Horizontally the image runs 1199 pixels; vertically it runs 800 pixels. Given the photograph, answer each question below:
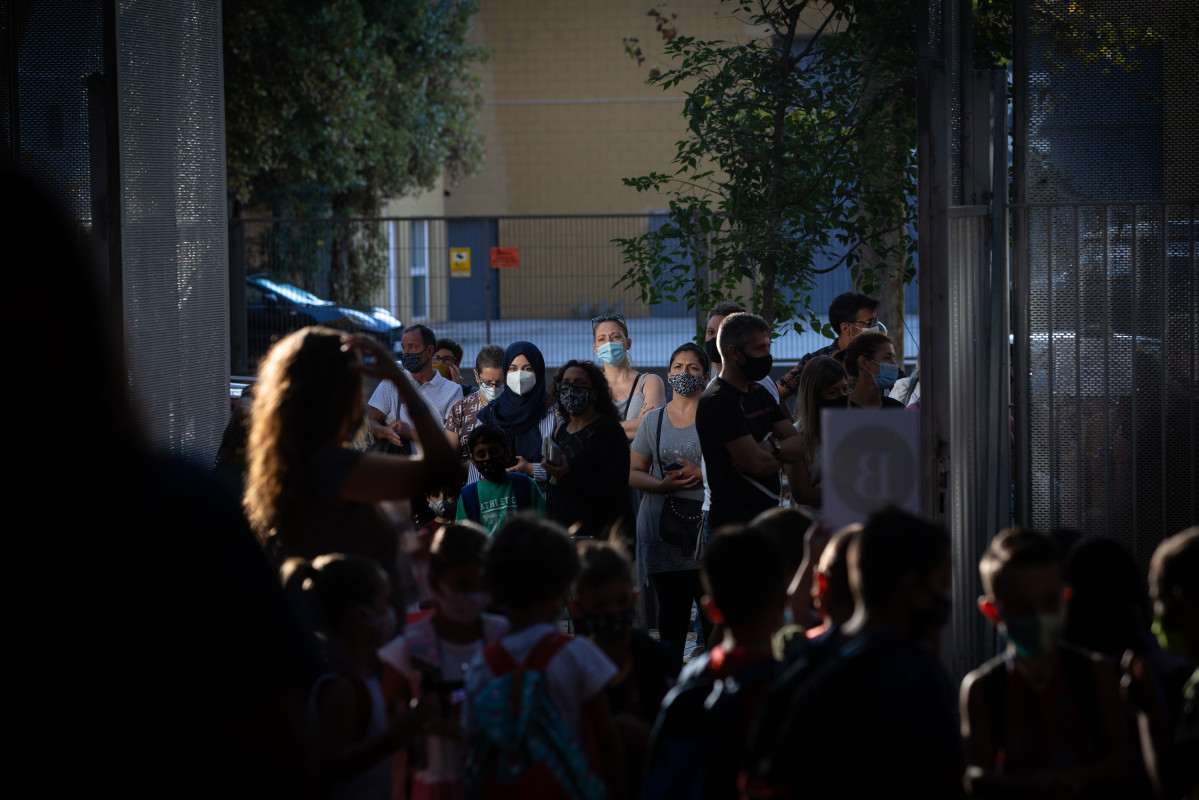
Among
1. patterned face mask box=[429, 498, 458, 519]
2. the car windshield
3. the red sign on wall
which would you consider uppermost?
the red sign on wall

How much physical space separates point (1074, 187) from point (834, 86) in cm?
380

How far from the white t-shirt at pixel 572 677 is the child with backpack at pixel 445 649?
155 mm

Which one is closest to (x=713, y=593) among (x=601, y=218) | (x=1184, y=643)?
(x=1184, y=643)

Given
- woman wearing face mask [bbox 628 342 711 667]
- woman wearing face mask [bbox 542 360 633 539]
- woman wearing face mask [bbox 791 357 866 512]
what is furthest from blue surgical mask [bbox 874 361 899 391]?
woman wearing face mask [bbox 542 360 633 539]

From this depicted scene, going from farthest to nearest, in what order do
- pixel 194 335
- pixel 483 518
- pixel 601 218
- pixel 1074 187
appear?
pixel 601 218
pixel 194 335
pixel 483 518
pixel 1074 187

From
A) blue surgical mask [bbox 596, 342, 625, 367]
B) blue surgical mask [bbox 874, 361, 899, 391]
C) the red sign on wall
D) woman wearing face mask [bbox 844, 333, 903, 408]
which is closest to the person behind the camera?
woman wearing face mask [bbox 844, 333, 903, 408]

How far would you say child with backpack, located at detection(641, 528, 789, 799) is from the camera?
96.7 inches

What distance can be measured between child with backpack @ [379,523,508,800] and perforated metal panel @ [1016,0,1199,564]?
2444mm

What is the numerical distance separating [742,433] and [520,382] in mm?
2016

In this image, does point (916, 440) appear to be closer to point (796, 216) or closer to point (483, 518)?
point (483, 518)

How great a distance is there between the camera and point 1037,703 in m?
2.57

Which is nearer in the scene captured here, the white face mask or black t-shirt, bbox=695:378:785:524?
black t-shirt, bbox=695:378:785:524

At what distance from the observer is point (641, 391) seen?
7.16 metres

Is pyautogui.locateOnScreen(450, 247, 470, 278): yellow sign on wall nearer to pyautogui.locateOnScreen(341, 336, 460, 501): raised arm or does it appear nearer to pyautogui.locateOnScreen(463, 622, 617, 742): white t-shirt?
pyautogui.locateOnScreen(341, 336, 460, 501): raised arm
